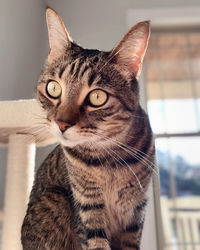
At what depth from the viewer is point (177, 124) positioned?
1.84 metres

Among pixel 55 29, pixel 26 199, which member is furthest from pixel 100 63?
pixel 26 199

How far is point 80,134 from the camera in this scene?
63cm

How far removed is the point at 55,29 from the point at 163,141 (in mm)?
1224

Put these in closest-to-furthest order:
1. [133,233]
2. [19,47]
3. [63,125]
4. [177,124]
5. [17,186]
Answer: [63,125] → [133,233] → [17,186] → [19,47] → [177,124]

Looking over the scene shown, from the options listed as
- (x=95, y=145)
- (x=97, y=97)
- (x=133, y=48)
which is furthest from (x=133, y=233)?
(x=133, y=48)

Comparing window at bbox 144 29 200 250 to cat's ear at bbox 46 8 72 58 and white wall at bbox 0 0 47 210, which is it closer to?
white wall at bbox 0 0 47 210

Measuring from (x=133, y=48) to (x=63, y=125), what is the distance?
0.25 meters

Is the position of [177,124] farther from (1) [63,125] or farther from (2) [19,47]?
(1) [63,125]

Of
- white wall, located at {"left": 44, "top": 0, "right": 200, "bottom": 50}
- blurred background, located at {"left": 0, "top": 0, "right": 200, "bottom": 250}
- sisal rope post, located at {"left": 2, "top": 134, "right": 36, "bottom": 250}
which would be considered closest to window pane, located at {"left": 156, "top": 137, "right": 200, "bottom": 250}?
blurred background, located at {"left": 0, "top": 0, "right": 200, "bottom": 250}

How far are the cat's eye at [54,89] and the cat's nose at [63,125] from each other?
9 centimetres

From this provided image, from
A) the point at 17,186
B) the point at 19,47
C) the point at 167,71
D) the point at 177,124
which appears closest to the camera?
the point at 17,186

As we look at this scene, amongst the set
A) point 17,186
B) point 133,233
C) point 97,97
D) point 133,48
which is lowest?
point 133,233

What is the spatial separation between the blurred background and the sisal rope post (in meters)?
0.75

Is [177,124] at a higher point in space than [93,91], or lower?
higher
